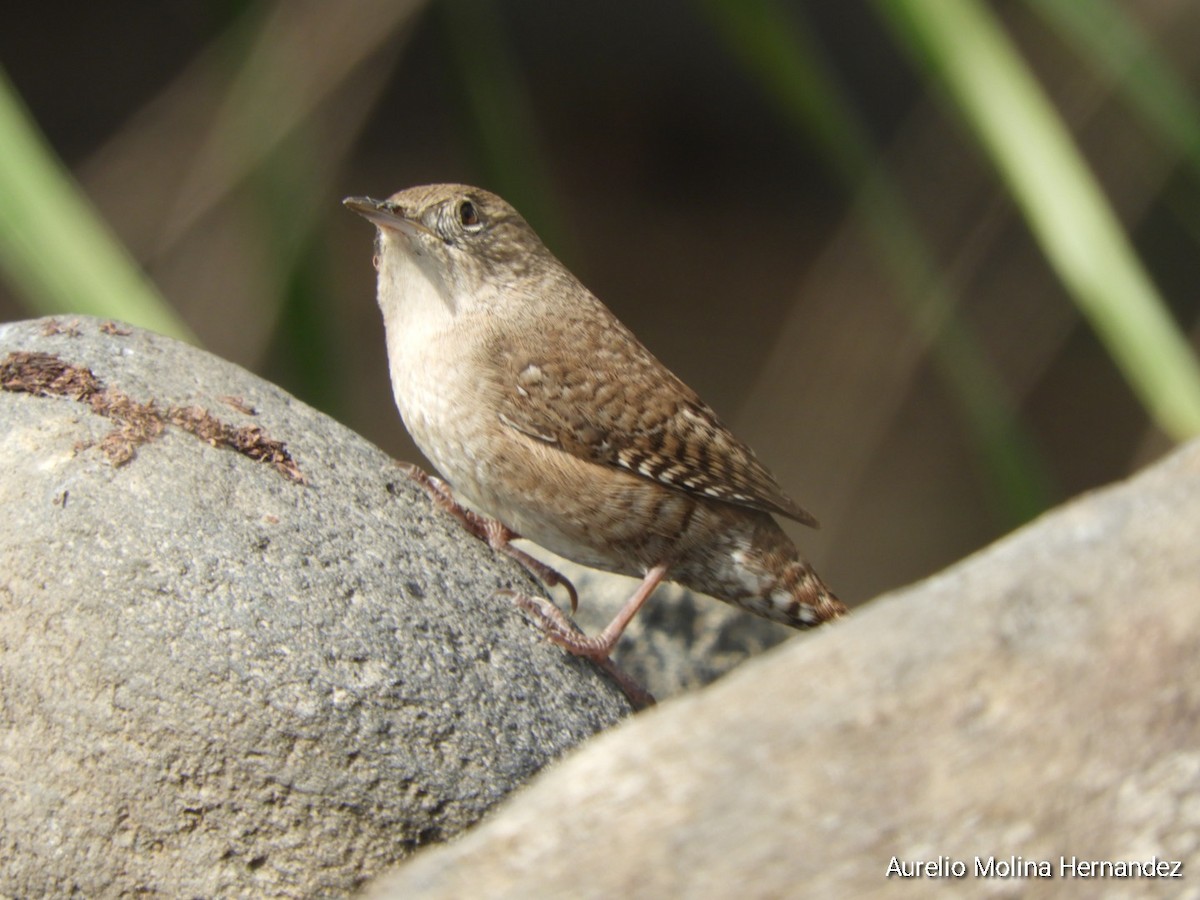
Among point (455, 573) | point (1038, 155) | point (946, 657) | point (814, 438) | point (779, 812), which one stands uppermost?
point (1038, 155)

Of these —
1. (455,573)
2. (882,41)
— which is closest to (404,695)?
(455,573)

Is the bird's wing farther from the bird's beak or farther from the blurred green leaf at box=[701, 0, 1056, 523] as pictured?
the blurred green leaf at box=[701, 0, 1056, 523]

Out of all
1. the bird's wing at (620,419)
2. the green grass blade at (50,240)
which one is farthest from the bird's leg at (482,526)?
the green grass blade at (50,240)

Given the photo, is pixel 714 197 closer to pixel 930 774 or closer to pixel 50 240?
pixel 50 240

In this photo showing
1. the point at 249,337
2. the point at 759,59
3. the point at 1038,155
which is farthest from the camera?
the point at 249,337

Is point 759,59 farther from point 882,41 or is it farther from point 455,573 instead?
point 882,41

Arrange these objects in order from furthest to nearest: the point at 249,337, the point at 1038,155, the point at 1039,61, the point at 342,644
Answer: the point at 1039,61
the point at 249,337
the point at 1038,155
the point at 342,644
